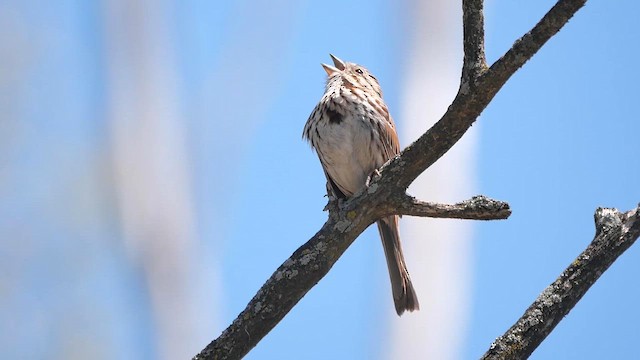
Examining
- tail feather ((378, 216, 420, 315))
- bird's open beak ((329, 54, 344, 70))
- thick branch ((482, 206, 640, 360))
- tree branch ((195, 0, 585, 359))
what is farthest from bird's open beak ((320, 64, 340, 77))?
thick branch ((482, 206, 640, 360))

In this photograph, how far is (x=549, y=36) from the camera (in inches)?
133

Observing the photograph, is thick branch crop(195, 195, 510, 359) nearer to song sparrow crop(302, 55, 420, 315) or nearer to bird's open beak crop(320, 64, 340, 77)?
song sparrow crop(302, 55, 420, 315)

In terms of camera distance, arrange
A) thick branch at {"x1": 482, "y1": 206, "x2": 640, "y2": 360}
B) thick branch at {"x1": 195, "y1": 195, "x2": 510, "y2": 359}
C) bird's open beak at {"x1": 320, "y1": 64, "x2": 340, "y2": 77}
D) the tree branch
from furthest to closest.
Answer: bird's open beak at {"x1": 320, "y1": 64, "x2": 340, "y2": 77}
thick branch at {"x1": 195, "y1": 195, "x2": 510, "y2": 359}
the tree branch
thick branch at {"x1": 482, "y1": 206, "x2": 640, "y2": 360}

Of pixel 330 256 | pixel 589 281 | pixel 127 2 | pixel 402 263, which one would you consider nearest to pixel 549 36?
pixel 589 281

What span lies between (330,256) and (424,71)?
296 centimetres

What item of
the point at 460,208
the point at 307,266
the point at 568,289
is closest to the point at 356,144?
the point at 460,208

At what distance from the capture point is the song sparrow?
18.5ft

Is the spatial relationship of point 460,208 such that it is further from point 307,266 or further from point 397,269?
point 397,269

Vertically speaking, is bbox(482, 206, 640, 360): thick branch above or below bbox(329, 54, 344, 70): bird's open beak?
below

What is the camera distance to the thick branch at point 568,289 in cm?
323

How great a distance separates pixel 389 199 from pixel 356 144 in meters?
1.77

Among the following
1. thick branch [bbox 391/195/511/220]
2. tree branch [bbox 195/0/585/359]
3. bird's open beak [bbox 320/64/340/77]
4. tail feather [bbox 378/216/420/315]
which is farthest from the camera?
bird's open beak [bbox 320/64/340/77]

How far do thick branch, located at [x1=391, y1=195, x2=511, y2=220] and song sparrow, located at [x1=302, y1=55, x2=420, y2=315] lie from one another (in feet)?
5.19

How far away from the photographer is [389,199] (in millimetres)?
3930
